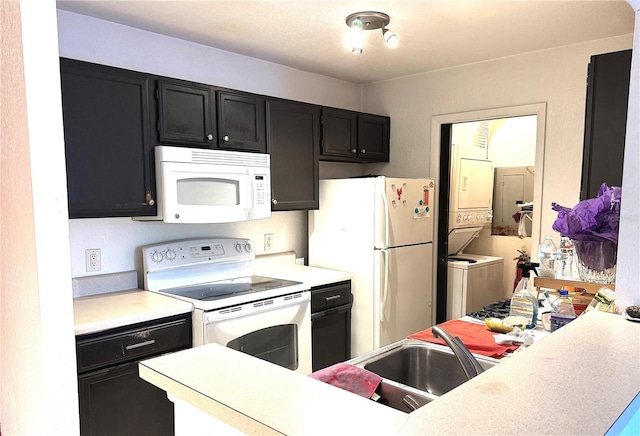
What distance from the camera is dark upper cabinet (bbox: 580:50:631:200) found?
7.15ft

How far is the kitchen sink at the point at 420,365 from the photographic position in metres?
1.64

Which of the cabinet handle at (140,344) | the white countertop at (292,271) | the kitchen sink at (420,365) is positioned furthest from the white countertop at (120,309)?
the kitchen sink at (420,365)

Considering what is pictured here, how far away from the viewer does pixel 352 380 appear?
1345mm

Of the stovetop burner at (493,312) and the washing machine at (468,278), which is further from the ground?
the stovetop burner at (493,312)

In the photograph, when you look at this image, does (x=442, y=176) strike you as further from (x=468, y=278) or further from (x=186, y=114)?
(x=186, y=114)

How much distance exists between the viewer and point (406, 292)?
3385 millimetres

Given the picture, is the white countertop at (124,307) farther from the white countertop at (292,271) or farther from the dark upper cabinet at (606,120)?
the dark upper cabinet at (606,120)

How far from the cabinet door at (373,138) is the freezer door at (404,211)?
1.87 ft

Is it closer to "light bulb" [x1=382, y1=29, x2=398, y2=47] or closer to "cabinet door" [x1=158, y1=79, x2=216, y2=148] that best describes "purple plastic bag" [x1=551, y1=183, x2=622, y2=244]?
"light bulb" [x1=382, y1=29, x2=398, y2=47]

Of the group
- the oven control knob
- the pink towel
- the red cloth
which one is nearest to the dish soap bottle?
the red cloth

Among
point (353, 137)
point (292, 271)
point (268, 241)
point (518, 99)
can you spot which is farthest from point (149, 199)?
point (518, 99)

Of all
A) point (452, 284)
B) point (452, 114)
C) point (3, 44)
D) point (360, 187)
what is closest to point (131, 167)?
point (3, 44)

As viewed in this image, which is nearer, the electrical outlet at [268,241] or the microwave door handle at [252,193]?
the microwave door handle at [252,193]

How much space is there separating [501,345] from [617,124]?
4.39 feet
